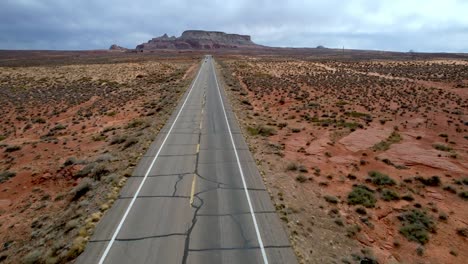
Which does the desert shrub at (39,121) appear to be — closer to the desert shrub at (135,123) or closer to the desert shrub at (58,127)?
the desert shrub at (58,127)

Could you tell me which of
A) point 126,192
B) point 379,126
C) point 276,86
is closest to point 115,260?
point 126,192

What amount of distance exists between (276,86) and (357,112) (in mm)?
19759

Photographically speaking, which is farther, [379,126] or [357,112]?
[357,112]

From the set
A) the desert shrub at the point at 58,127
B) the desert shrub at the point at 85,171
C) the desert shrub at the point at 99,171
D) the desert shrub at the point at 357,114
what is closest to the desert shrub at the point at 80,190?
the desert shrub at the point at 99,171

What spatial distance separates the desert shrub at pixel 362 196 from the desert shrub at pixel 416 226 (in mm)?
1550

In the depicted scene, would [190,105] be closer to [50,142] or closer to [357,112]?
[50,142]

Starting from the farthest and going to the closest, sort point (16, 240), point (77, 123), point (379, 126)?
point (77, 123) < point (379, 126) < point (16, 240)

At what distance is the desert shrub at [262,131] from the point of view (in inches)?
1060

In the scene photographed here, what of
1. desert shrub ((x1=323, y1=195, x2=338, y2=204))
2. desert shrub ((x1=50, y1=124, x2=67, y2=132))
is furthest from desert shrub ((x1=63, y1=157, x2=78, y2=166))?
desert shrub ((x1=323, y1=195, x2=338, y2=204))

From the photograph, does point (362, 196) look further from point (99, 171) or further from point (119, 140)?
point (119, 140)

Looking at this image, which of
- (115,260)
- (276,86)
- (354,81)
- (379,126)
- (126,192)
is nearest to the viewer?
(115,260)

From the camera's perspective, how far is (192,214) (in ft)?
44.1

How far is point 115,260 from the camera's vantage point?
34.7 feet

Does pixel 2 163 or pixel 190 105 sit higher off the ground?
pixel 190 105
